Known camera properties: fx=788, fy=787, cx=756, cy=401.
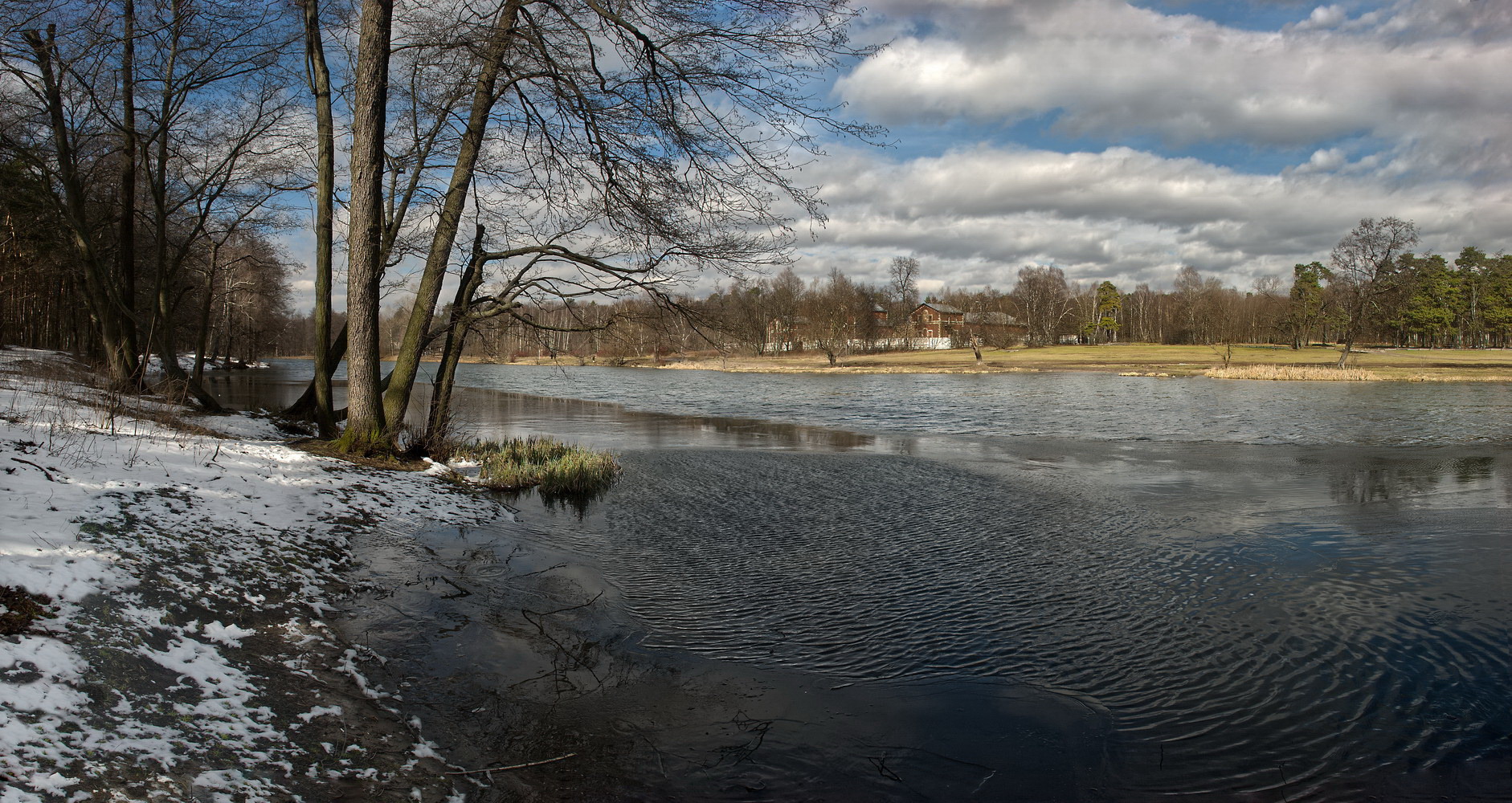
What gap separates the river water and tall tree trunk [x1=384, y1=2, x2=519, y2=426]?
2574 mm

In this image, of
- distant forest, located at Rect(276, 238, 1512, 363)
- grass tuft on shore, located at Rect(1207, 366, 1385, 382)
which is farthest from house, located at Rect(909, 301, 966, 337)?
grass tuft on shore, located at Rect(1207, 366, 1385, 382)

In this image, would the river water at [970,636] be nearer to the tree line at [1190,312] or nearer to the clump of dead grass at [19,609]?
the clump of dead grass at [19,609]

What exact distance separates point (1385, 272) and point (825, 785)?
67.0m

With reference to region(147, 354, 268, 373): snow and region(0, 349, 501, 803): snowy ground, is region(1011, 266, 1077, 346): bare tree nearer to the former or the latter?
region(147, 354, 268, 373): snow

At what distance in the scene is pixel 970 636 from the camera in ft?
22.3

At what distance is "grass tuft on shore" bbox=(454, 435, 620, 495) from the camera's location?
12.9m

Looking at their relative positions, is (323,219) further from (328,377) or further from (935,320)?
(935,320)

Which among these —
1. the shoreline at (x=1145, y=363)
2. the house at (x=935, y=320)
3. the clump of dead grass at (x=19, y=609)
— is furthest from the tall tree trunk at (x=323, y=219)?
the house at (x=935, y=320)

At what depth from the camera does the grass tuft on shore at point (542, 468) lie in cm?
1285

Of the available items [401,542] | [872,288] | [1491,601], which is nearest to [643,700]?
[401,542]

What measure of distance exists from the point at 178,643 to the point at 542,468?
9.18 m

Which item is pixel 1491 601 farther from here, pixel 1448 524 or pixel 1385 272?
pixel 1385 272

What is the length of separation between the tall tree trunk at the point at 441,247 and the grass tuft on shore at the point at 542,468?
1819 millimetres

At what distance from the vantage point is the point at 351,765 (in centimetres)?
391
